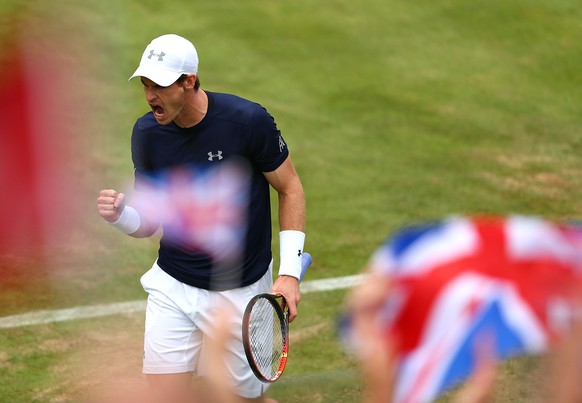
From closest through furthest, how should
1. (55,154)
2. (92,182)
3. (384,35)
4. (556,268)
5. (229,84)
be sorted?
(556,268), (92,182), (55,154), (229,84), (384,35)

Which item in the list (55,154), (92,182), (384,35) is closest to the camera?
(92,182)

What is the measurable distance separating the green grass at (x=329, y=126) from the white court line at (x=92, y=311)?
0.11m

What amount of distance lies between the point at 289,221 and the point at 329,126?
247 inches

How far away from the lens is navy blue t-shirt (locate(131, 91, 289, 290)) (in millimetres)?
6906

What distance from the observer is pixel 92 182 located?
38.2 ft

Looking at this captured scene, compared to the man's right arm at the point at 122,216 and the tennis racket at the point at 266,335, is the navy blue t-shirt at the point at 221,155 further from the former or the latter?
the tennis racket at the point at 266,335

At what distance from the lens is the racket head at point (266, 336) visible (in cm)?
648

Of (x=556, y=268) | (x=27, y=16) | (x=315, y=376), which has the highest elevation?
(x=556, y=268)

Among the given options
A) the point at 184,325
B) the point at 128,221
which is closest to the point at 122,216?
the point at 128,221

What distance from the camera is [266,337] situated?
6.92 m

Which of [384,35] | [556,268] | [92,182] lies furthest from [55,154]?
[556,268]

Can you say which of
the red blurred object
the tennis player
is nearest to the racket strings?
the tennis player

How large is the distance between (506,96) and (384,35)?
220cm

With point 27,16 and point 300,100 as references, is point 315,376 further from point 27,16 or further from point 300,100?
point 27,16
